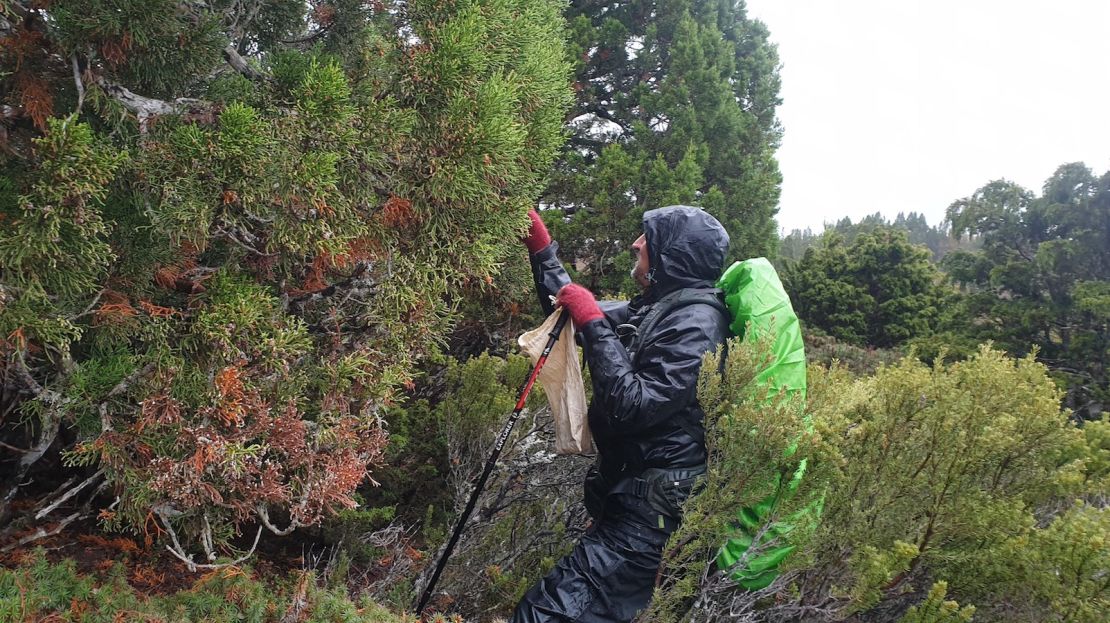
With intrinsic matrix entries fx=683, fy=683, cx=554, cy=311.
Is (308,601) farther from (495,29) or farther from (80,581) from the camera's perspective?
(495,29)

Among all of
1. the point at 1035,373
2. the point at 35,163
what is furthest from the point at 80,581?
the point at 1035,373

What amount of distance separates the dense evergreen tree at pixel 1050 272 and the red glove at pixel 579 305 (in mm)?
10264

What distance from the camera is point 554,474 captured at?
3873 mm

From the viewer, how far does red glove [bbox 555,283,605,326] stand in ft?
9.25

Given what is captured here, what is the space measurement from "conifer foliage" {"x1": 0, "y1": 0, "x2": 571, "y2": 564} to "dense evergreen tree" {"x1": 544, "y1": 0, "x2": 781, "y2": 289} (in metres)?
4.61

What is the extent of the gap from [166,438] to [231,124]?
1.05m

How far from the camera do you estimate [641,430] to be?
272cm

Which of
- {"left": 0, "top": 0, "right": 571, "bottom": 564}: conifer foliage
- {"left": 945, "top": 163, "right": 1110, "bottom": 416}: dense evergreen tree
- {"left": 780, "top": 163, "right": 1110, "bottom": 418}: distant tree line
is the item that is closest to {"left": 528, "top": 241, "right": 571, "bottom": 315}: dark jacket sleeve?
{"left": 0, "top": 0, "right": 571, "bottom": 564}: conifer foliage

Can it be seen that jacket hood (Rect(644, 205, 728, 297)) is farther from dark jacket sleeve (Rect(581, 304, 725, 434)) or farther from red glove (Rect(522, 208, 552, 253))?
red glove (Rect(522, 208, 552, 253))

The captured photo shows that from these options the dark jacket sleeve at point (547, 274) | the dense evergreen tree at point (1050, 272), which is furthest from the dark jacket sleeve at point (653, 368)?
the dense evergreen tree at point (1050, 272)

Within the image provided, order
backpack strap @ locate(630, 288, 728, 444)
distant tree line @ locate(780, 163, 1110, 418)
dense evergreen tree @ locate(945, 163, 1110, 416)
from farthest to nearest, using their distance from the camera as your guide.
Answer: distant tree line @ locate(780, 163, 1110, 418)
dense evergreen tree @ locate(945, 163, 1110, 416)
backpack strap @ locate(630, 288, 728, 444)

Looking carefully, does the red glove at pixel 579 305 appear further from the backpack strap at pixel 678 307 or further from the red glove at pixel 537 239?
the red glove at pixel 537 239

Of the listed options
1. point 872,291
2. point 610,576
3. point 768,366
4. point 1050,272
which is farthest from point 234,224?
point 872,291

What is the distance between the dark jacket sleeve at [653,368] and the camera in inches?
102
